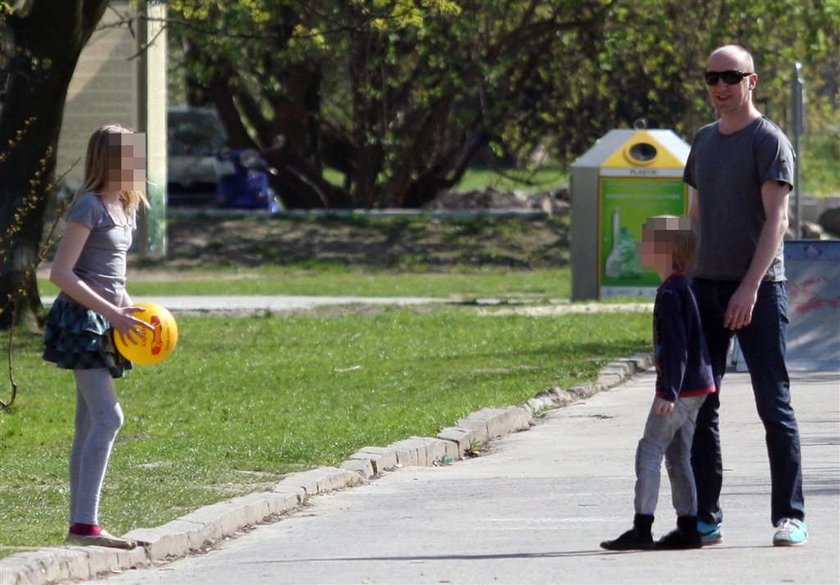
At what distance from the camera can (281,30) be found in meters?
27.8

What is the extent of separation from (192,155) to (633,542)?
102 feet

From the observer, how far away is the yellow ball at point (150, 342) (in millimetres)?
7176

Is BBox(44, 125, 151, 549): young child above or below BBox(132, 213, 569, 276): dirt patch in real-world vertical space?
above

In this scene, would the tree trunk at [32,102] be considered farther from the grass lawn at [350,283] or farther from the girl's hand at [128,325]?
the girl's hand at [128,325]

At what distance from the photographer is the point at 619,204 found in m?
21.4

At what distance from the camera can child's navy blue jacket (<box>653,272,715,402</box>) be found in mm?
7062

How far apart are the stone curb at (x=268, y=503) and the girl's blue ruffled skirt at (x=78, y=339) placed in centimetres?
77

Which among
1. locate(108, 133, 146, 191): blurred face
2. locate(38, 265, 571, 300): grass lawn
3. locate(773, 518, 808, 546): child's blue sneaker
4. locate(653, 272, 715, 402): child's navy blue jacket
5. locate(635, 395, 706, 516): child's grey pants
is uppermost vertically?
locate(108, 133, 146, 191): blurred face

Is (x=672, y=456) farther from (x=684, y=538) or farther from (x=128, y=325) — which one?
(x=128, y=325)

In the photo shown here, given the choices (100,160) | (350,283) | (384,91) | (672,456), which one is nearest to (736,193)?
(672,456)

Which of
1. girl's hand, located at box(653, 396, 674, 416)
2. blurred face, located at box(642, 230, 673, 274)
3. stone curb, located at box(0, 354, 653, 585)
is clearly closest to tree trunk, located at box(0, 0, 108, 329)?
stone curb, located at box(0, 354, 653, 585)

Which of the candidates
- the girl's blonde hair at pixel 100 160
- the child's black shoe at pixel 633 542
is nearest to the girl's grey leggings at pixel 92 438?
the girl's blonde hair at pixel 100 160

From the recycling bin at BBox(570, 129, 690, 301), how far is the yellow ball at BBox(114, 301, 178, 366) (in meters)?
14.4

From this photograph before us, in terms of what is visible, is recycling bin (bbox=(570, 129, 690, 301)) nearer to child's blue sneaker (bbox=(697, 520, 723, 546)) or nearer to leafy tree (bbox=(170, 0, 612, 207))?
leafy tree (bbox=(170, 0, 612, 207))
